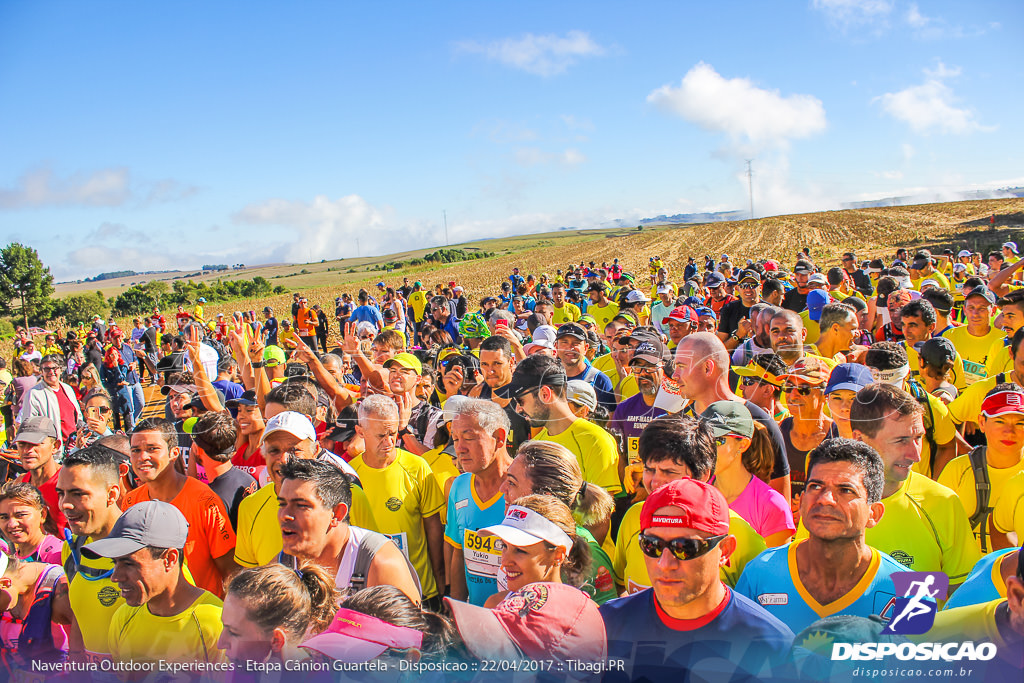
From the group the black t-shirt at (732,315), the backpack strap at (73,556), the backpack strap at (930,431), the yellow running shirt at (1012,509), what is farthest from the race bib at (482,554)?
the black t-shirt at (732,315)

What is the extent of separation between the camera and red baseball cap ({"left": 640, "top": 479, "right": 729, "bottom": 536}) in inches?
84.8

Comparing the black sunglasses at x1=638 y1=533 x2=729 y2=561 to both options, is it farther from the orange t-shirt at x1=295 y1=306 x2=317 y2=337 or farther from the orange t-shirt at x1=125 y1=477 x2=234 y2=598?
the orange t-shirt at x1=295 y1=306 x2=317 y2=337

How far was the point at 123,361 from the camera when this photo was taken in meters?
11.5

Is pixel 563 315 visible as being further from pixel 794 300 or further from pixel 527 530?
pixel 527 530

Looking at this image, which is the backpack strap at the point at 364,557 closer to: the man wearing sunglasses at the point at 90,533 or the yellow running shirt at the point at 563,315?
the man wearing sunglasses at the point at 90,533

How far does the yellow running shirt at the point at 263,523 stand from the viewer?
330 centimetres

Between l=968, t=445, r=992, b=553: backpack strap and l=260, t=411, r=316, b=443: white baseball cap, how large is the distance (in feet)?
12.2

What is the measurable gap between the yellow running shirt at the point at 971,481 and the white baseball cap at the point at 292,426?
11.8ft

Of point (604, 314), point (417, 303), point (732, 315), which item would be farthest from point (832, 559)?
point (417, 303)

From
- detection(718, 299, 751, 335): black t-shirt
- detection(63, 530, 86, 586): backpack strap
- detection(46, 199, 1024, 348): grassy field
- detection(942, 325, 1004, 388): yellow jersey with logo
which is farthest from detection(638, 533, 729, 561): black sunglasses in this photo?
detection(46, 199, 1024, 348): grassy field

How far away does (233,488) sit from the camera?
3.88 meters

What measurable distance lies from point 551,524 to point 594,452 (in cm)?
133

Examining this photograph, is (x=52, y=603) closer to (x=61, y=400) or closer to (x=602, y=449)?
(x=602, y=449)

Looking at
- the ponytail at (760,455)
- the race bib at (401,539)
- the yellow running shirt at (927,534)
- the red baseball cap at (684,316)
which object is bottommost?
the race bib at (401,539)
